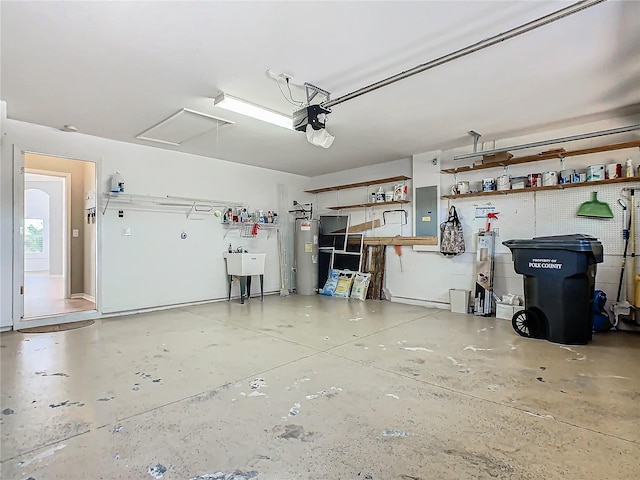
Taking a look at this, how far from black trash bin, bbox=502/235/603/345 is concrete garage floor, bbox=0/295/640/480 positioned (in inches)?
8.0

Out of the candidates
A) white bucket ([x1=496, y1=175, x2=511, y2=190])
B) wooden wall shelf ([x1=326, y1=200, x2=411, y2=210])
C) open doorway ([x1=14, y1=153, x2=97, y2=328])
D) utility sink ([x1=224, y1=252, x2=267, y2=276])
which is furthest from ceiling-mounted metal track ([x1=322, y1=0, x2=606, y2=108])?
open doorway ([x1=14, y1=153, x2=97, y2=328])

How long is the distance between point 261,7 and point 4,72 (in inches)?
98.6

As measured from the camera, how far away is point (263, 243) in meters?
7.07

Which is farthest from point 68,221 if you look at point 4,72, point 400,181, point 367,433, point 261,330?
point 367,433

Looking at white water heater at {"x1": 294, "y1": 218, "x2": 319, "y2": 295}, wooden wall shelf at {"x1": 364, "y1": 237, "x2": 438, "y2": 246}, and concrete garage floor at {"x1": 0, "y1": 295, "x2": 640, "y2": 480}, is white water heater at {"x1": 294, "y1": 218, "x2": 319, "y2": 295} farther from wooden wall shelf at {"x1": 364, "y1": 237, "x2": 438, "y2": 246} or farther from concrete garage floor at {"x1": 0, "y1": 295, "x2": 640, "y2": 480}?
concrete garage floor at {"x1": 0, "y1": 295, "x2": 640, "y2": 480}

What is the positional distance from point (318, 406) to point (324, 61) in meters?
2.61

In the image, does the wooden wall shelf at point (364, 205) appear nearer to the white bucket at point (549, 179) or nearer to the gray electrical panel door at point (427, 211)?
the gray electrical panel door at point (427, 211)

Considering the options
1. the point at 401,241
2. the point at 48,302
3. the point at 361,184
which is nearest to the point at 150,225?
the point at 48,302

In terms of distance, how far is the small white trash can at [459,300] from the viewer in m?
5.32

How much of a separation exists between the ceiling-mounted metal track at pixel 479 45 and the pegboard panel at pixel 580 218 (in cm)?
301

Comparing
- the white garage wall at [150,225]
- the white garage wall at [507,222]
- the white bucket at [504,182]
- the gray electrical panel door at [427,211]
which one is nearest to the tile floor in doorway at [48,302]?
the white garage wall at [150,225]

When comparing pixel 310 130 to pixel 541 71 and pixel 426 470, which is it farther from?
pixel 426 470

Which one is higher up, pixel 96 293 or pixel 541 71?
pixel 541 71

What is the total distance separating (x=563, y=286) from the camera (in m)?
3.71
